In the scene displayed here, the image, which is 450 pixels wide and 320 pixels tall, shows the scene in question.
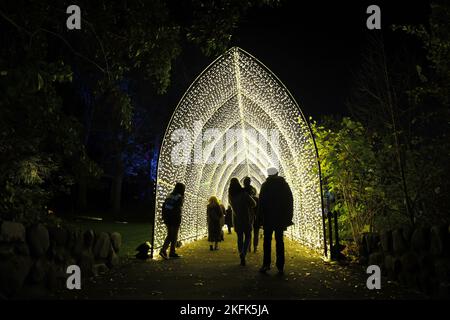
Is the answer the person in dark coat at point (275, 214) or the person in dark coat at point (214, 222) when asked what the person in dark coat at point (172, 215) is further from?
the person in dark coat at point (275, 214)

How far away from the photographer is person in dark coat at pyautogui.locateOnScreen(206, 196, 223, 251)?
1022 centimetres

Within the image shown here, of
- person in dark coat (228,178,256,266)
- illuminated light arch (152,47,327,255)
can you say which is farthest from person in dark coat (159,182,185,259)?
person in dark coat (228,178,256,266)

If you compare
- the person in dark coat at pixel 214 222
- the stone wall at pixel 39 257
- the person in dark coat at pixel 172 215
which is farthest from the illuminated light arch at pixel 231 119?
the stone wall at pixel 39 257

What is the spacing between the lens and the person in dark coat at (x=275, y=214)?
607cm

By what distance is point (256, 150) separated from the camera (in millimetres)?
18578

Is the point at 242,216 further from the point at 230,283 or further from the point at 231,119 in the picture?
the point at 231,119

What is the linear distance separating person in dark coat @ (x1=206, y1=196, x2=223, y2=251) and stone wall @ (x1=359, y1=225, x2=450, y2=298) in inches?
198

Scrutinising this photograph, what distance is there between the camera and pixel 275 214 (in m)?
6.11

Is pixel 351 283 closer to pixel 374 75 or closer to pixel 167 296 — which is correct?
pixel 167 296

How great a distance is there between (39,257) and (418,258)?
4296mm

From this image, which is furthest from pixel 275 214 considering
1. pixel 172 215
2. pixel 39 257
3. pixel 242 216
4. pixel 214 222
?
pixel 214 222

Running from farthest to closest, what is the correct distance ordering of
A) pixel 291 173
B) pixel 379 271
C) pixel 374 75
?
1. pixel 291 173
2. pixel 374 75
3. pixel 379 271

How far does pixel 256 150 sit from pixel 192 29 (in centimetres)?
1227

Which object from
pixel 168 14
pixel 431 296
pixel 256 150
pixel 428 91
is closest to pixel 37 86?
pixel 168 14
